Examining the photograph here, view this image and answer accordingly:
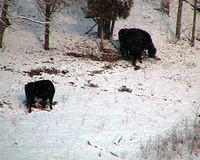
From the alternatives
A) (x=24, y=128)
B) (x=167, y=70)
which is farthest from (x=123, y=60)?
(x=24, y=128)

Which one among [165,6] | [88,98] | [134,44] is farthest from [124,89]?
[165,6]

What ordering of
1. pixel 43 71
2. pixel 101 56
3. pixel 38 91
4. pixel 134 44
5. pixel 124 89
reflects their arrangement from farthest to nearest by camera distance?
pixel 101 56
pixel 134 44
pixel 43 71
pixel 124 89
pixel 38 91

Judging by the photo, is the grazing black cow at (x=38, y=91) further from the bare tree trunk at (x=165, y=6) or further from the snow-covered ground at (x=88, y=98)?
the bare tree trunk at (x=165, y=6)

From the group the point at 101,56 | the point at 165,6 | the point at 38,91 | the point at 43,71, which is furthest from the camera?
the point at 165,6

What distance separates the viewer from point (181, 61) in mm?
18500

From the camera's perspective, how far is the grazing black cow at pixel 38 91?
8788 mm

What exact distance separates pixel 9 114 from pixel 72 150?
3.63m

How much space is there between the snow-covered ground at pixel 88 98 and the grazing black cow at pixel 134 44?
2.83ft

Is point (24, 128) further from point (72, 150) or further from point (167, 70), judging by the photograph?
point (167, 70)

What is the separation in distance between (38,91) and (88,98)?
2.65m

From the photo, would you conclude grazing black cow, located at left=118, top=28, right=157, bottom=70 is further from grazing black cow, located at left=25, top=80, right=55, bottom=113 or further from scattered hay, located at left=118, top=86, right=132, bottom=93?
grazing black cow, located at left=25, top=80, right=55, bottom=113

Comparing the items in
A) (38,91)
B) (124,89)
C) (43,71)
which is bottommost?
(124,89)

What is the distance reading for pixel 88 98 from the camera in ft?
34.8

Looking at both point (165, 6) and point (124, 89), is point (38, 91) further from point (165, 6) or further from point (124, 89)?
point (165, 6)
